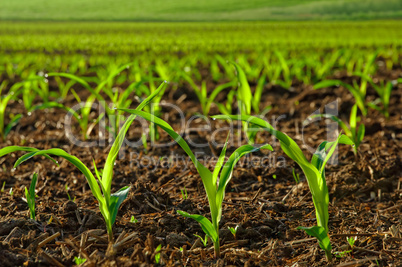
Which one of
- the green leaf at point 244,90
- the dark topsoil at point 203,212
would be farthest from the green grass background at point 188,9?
the dark topsoil at point 203,212

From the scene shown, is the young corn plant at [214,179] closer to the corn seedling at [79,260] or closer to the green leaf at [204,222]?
the green leaf at [204,222]

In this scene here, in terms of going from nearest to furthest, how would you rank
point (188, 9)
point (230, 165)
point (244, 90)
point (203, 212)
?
point (230, 165)
point (203, 212)
point (244, 90)
point (188, 9)

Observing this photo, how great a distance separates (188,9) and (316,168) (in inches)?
1171

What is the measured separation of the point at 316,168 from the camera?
1.38 meters

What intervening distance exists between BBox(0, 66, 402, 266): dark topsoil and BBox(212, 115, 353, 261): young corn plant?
137 millimetres

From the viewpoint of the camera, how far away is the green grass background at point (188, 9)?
1049 inches

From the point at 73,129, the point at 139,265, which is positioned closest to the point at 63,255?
the point at 139,265

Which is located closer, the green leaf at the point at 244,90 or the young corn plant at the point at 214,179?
the young corn plant at the point at 214,179

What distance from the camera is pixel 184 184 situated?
7.09 ft

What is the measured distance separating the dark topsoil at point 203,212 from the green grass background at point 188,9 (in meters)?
22.8

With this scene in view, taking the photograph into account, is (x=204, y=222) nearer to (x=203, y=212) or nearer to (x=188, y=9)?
(x=203, y=212)

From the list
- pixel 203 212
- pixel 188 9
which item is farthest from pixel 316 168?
pixel 188 9

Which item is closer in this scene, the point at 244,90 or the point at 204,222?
the point at 204,222

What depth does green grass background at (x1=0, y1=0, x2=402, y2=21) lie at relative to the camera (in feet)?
87.4
